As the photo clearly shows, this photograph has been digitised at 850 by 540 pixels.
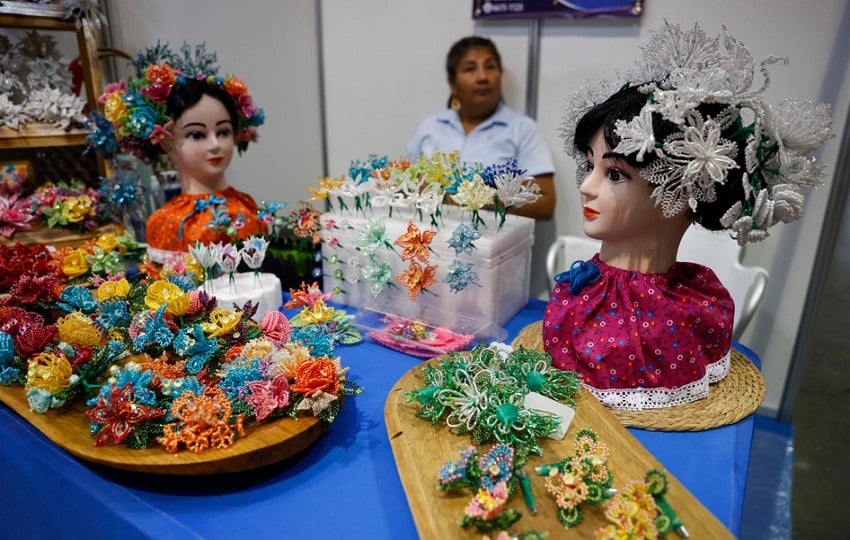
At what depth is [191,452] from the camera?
2.72 ft

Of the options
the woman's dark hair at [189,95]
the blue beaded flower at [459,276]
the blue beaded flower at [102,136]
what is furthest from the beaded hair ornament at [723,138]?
the blue beaded flower at [102,136]

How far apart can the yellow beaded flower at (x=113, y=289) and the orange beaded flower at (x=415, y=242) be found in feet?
Answer: 2.05

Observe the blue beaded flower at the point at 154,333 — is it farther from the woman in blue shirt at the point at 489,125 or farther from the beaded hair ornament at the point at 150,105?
the woman in blue shirt at the point at 489,125

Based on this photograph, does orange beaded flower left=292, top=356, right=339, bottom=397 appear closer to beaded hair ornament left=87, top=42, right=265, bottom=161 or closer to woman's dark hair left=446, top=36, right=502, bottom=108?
beaded hair ornament left=87, top=42, right=265, bottom=161

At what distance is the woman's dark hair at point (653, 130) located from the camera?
949 mm

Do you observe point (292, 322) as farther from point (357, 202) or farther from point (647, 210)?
point (647, 210)

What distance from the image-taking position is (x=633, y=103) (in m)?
1.01

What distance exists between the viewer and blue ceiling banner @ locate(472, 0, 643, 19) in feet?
6.81

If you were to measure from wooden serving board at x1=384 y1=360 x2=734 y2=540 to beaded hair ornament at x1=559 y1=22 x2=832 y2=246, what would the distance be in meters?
0.39

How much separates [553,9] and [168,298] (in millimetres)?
1855

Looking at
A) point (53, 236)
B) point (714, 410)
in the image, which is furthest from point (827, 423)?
point (53, 236)

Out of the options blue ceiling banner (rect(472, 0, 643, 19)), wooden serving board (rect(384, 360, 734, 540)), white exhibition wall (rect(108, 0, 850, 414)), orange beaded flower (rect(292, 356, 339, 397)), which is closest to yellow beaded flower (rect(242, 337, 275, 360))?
orange beaded flower (rect(292, 356, 339, 397))

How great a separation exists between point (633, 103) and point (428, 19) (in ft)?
5.83

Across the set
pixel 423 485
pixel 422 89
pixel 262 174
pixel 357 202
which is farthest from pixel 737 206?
pixel 262 174
